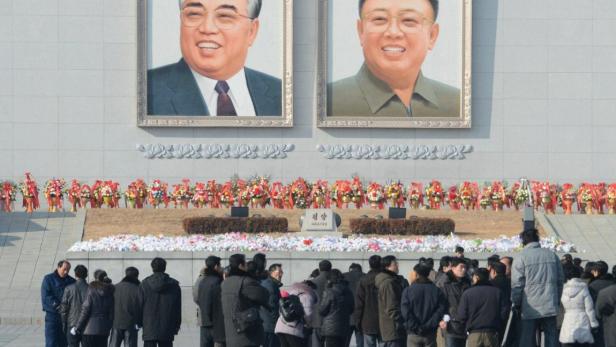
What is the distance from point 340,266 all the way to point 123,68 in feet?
51.9

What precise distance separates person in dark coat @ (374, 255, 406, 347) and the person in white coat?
4.91 ft

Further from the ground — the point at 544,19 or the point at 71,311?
the point at 544,19

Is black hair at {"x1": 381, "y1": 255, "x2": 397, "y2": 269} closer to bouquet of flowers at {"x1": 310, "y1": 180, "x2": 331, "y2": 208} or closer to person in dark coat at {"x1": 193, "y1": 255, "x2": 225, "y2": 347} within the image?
person in dark coat at {"x1": 193, "y1": 255, "x2": 225, "y2": 347}

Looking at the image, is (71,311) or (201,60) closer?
(71,311)

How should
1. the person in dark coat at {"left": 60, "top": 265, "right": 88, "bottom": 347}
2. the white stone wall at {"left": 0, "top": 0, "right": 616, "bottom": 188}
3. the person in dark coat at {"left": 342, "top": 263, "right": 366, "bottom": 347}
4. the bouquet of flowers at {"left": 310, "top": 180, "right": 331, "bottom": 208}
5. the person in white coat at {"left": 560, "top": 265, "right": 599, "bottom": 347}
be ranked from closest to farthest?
1. the person in white coat at {"left": 560, "top": 265, "right": 599, "bottom": 347}
2. the person in dark coat at {"left": 60, "top": 265, "right": 88, "bottom": 347}
3. the person in dark coat at {"left": 342, "top": 263, "right": 366, "bottom": 347}
4. the bouquet of flowers at {"left": 310, "top": 180, "right": 331, "bottom": 208}
5. the white stone wall at {"left": 0, "top": 0, "right": 616, "bottom": 188}

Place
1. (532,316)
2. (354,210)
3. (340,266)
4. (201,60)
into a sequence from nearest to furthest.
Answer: (532,316) < (340,266) < (354,210) < (201,60)

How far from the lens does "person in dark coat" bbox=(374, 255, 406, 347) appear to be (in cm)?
1507

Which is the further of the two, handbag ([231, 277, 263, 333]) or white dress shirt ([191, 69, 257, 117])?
white dress shirt ([191, 69, 257, 117])

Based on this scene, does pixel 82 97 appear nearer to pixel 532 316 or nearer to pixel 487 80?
pixel 487 80

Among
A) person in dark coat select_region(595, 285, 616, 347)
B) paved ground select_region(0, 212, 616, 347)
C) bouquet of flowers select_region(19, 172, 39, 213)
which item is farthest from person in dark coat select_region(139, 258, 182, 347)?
bouquet of flowers select_region(19, 172, 39, 213)

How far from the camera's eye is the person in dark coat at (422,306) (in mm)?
14562

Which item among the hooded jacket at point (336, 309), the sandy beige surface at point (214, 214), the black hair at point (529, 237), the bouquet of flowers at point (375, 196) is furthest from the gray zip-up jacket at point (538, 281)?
the bouquet of flowers at point (375, 196)

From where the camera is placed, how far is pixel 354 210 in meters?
34.0

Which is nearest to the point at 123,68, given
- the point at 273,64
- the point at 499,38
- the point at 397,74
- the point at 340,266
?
the point at 273,64
